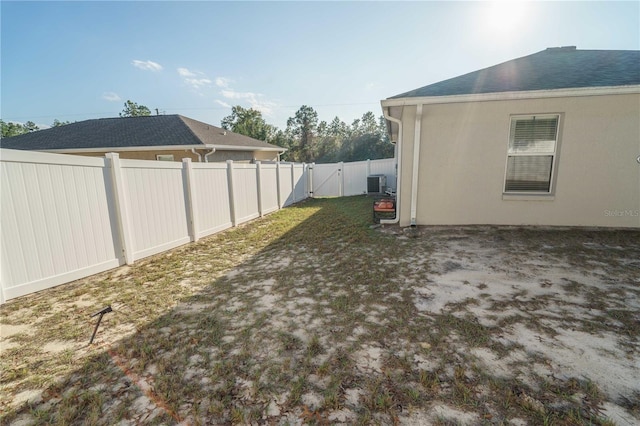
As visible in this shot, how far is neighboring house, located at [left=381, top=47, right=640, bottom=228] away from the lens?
495 centimetres

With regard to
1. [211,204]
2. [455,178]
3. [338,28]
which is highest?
[338,28]

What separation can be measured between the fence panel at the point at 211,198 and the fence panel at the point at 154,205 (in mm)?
402

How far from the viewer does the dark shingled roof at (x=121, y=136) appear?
11547 millimetres

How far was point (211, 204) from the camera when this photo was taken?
20.8ft

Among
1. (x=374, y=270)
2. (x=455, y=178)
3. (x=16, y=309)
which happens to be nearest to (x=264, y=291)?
(x=374, y=270)

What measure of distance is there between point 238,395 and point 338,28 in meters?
10.4

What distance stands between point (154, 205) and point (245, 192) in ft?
10.5

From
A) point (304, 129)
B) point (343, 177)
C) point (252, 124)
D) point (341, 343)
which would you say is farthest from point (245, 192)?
point (304, 129)

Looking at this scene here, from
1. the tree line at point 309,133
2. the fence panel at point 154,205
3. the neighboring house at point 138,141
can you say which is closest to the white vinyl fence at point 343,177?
the neighboring house at point 138,141

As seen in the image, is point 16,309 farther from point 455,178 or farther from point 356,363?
point 455,178

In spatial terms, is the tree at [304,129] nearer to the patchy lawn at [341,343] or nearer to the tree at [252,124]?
the tree at [252,124]

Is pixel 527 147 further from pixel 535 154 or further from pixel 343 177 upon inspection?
pixel 343 177

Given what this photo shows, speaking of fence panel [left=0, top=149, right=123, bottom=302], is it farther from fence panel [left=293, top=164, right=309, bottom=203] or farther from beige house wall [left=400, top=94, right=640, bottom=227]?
fence panel [left=293, top=164, right=309, bottom=203]

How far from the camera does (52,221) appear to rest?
11.1ft
